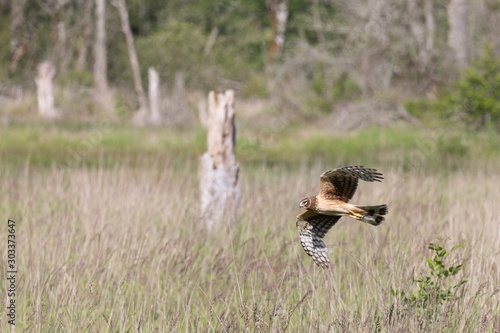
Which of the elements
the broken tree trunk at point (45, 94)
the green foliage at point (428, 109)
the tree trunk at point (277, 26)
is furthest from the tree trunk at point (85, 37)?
the green foliage at point (428, 109)

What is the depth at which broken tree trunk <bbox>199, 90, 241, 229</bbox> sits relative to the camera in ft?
20.2

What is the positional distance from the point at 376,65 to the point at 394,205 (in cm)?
1378

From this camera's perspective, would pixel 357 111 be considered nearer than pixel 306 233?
No

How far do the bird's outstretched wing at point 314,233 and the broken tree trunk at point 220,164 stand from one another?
3.17m

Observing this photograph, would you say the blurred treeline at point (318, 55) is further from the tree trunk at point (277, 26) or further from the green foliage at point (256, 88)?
the tree trunk at point (277, 26)

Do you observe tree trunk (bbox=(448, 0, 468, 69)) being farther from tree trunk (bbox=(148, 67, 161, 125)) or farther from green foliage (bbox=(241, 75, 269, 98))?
tree trunk (bbox=(148, 67, 161, 125))

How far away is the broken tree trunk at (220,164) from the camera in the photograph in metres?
6.14

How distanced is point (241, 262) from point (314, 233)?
5.82 ft

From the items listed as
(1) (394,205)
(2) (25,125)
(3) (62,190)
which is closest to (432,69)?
(2) (25,125)

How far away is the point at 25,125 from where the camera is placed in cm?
1520

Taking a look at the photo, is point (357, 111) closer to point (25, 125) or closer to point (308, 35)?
point (25, 125)

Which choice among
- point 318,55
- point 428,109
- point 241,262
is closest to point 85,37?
point 318,55

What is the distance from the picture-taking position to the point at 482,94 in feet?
45.6

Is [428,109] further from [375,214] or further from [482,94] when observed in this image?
[375,214]
